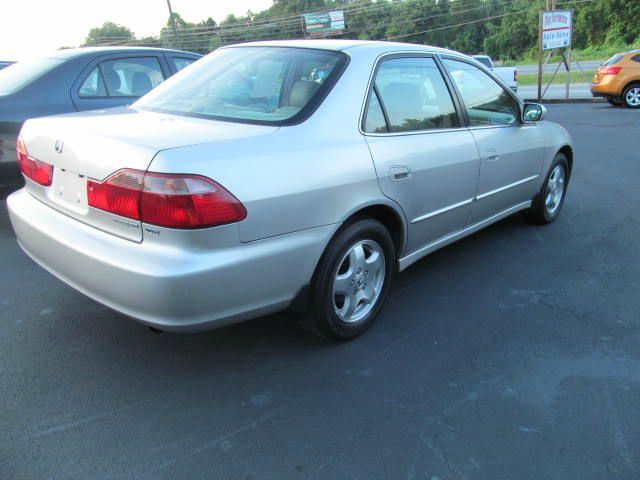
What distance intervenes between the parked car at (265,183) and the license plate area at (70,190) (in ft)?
0.03

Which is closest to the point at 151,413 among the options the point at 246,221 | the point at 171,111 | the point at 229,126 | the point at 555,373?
the point at 246,221

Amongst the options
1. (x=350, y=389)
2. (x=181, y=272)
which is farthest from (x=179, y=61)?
(x=350, y=389)

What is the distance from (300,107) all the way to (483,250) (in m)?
2.41

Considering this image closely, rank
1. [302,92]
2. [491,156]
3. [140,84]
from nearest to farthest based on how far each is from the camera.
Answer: [302,92], [491,156], [140,84]

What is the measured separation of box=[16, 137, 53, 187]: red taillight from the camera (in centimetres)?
270

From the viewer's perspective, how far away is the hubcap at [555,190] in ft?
16.3

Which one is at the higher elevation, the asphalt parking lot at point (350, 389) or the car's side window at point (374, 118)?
the car's side window at point (374, 118)

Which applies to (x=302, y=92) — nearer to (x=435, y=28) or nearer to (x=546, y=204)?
(x=546, y=204)

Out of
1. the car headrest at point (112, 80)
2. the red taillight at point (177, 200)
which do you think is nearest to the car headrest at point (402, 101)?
the red taillight at point (177, 200)

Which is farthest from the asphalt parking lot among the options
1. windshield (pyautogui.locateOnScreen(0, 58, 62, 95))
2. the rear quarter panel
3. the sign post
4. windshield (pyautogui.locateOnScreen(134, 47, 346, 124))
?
the sign post

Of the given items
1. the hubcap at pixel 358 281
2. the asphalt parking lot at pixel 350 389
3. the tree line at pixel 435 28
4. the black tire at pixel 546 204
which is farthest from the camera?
the tree line at pixel 435 28

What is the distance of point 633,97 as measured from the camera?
49.5 feet

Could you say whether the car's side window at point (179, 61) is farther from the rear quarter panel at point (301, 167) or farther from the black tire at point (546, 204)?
the black tire at point (546, 204)

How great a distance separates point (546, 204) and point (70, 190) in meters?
4.10
